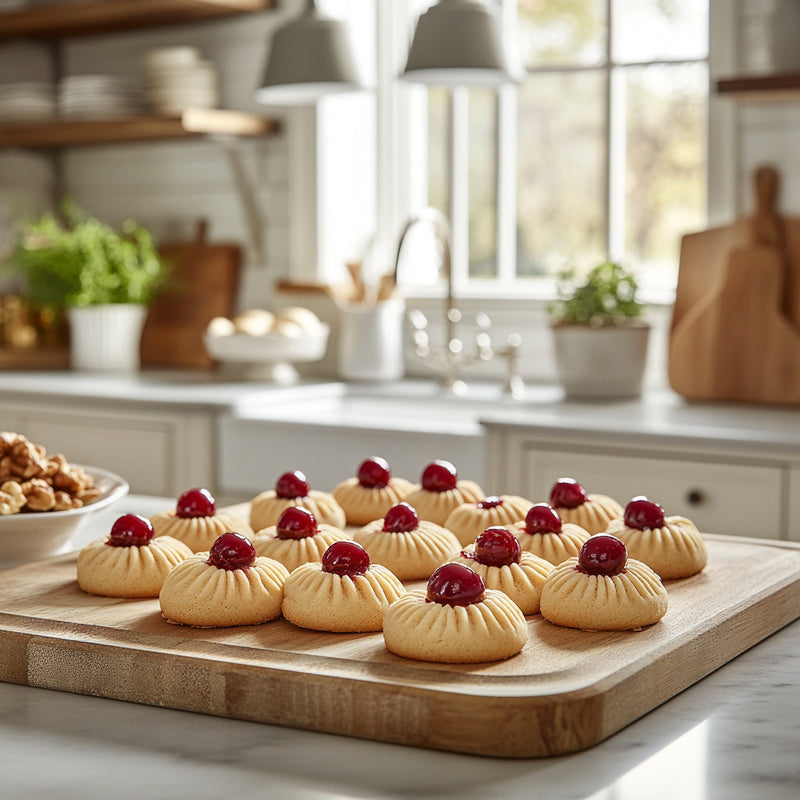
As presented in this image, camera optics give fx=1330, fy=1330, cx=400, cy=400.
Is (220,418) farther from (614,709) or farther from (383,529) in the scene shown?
(614,709)

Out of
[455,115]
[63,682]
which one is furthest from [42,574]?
[455,115]

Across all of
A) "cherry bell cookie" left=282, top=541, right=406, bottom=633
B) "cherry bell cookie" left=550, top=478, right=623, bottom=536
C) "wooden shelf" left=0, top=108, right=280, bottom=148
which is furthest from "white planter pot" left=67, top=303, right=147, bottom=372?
"cherry bell cookie" left=282, top=541, right=406, bottom=633

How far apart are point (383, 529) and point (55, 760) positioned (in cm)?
51

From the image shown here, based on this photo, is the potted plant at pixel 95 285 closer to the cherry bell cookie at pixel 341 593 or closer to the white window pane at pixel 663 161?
the white window pane at pixel 663 161

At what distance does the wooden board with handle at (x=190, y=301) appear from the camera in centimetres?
392

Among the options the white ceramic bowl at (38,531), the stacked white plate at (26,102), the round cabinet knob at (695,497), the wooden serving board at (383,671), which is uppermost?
the stacked white plate at (26,102)

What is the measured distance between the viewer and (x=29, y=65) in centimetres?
422

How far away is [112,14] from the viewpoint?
149 inches

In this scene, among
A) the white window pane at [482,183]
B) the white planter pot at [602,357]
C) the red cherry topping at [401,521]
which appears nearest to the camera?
the red cherry topping at [401,521]

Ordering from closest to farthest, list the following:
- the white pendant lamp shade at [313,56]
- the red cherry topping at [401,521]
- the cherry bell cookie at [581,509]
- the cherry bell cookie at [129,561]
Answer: the cherry bell cookie at [129,561] → the red cherry topping at [401,521] → the cherry bell cookie at [581,509] → the white pendant lamp shade at [313,56]

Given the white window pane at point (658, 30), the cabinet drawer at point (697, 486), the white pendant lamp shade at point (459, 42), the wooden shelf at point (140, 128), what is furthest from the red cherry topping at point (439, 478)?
the wooden shelf at point (140, 128)

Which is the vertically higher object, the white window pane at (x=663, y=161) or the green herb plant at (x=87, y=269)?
the white window pane at (x=663, y=161)

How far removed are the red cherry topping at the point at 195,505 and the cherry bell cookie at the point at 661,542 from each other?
17.2 inches

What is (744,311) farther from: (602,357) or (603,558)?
(603,558)
